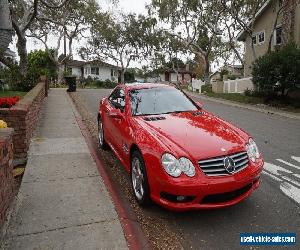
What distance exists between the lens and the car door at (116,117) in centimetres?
646

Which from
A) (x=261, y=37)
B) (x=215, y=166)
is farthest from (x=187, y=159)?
(x=261, y=37)

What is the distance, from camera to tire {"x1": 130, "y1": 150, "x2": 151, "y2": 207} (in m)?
4.98

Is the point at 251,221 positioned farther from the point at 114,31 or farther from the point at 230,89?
the point at 114,31

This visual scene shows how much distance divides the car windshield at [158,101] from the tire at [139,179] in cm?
109

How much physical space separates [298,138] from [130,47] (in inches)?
2003

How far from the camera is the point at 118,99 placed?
7.29m

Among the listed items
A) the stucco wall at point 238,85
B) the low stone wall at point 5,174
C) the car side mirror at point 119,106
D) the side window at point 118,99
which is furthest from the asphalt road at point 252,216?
the stucco wall at point 238,85

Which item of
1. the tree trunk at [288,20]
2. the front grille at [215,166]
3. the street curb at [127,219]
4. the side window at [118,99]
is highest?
the tree trunk at [288,20]

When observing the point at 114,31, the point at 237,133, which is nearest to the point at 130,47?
the point at 114,31

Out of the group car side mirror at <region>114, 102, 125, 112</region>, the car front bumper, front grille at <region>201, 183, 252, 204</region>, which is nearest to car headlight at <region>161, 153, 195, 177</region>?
the car front bumper

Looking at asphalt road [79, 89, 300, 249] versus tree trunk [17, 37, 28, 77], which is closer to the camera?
asphalt road [79, 89, 300, 249]

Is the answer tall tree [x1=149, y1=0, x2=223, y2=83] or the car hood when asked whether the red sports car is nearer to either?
the car hood

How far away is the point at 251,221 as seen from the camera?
480 centimetres

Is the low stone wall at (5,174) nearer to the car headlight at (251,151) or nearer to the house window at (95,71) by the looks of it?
the car headlight at (251,151)
